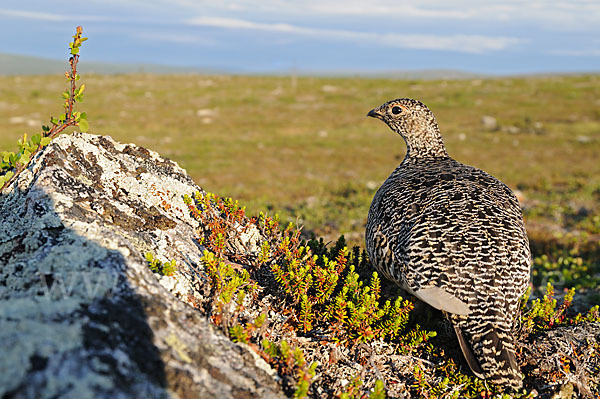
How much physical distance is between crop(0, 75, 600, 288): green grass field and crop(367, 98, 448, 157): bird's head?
4.80m

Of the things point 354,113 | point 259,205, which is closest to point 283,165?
point 259,205

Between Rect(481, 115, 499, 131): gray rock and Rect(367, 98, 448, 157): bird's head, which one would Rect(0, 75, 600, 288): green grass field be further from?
Rect(367, 98, 448, 157): bird's head

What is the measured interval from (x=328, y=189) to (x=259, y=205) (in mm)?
4738

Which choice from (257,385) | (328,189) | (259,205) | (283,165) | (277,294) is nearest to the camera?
(257,385)

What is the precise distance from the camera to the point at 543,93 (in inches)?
2677

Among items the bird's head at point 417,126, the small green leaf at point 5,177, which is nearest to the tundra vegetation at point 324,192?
the small green leaf at point 5,177

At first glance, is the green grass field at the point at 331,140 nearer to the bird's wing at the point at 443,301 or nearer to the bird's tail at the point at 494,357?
the bird's wing at the point at 443,301

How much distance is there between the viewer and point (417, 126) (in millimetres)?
6387

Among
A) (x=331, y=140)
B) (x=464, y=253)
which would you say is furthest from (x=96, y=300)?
A: (x=331, y=140)

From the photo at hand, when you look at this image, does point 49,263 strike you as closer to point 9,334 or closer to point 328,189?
point 9,334

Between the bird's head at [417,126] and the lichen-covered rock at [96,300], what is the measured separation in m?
3.65

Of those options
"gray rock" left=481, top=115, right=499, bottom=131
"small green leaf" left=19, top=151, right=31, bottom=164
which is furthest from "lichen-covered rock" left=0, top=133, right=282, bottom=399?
"gray rock" left=481, top=115, right=499, bottom=131

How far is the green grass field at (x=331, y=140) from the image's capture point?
15.1 meters

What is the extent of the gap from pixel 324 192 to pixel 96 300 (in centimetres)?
1632
